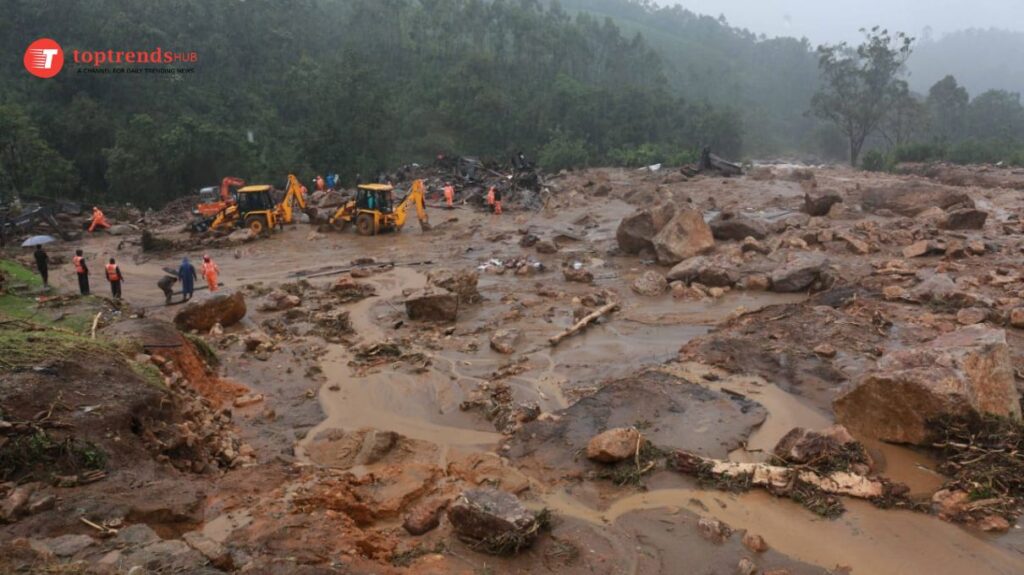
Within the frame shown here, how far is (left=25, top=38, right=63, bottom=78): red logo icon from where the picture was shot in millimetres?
30281

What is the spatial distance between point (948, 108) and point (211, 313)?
5644 cm

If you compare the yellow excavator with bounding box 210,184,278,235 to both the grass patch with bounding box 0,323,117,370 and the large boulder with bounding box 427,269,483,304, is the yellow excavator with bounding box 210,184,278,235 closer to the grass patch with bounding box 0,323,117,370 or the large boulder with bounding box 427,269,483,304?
the large boulder with bounding box 427,269,483,304

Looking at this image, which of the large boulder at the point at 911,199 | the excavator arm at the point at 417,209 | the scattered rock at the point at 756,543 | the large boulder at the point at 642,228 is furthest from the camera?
the excavator arm at the point at 417,209

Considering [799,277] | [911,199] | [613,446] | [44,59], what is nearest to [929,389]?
[613,446]

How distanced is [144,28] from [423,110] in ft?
52.9

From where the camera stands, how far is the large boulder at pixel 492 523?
531 centimetres

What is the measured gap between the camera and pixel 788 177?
1213 inches

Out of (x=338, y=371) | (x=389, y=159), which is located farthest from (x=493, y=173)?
(x=338, y=371)

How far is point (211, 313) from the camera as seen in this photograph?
1171 centimetres

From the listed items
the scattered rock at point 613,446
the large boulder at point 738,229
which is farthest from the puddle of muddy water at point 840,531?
the large boulder at point 738,229

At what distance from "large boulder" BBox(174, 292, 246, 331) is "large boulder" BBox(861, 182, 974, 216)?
17.9 metres

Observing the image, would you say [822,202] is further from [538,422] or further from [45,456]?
[45,456]

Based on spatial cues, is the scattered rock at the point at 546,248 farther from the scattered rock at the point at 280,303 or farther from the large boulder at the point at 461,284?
the scattered rock at the point at 280,303

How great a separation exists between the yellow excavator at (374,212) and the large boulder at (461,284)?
832cm
